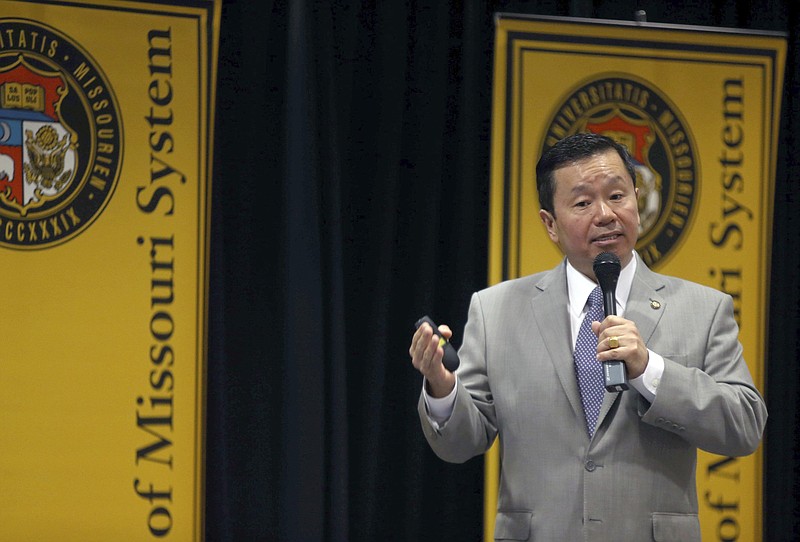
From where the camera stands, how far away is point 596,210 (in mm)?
2010

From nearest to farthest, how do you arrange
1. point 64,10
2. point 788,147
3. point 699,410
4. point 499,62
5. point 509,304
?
point 699,410 < point 509,304 < point 64,10 < point 499,62 < point 788,147

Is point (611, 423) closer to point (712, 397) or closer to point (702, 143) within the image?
point (712, 397)

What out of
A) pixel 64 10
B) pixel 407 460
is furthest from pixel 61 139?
pixel 407 460

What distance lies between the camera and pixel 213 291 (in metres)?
3.42

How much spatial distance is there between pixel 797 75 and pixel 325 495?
242 cm

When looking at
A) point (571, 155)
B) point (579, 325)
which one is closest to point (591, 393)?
point (579, 325)

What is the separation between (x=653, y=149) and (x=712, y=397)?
174 cm

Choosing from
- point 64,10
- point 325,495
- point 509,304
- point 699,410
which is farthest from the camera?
point 325,495

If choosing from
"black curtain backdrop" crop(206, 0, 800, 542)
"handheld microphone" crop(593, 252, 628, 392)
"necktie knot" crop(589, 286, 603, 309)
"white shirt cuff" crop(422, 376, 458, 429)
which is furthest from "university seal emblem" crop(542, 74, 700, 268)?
"white shirt cuff" crop(422, 376, 458, 429)

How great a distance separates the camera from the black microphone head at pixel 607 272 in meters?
1.90

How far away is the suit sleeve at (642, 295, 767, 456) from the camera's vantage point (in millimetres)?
1821

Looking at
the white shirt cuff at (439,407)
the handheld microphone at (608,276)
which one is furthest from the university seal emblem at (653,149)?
the white shirt cuff at (439,407)

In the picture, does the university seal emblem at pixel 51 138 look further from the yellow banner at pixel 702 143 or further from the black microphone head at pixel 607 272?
the black microphone head at pixel 607 272

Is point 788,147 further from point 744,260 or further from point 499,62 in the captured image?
point 499,62
